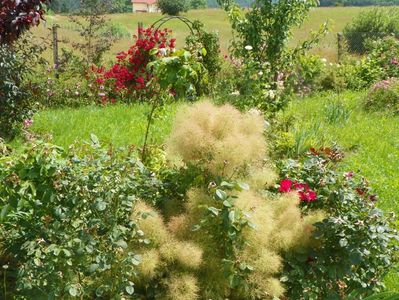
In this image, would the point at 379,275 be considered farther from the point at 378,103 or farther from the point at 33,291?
the point at 378,103

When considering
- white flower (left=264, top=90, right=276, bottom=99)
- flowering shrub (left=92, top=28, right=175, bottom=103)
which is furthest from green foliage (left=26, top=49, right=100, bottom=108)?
white flower (left=264, top=90, right=276, bottom=99)

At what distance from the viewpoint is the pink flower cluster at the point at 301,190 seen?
352 centimetres

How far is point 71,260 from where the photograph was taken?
9.46ft

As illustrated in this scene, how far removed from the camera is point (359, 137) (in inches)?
297

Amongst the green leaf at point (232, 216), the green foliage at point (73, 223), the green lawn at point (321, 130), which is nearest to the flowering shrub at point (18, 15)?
the green lawn at point (321, 130)

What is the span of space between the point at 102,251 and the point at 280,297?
1.09 m

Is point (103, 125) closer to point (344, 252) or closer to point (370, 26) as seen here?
point (344, 252)

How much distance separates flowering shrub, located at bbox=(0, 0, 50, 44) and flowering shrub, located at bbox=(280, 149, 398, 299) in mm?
2923

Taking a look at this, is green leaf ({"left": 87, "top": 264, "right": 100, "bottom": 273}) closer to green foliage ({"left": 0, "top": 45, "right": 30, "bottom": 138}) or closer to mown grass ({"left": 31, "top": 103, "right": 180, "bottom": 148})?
mown grass ({"left": 31, "top": 103, "right": 180, "bottom": 148})

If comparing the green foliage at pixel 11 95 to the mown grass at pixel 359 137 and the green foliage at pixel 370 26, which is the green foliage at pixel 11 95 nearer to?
the mown grass at pixel 359 137

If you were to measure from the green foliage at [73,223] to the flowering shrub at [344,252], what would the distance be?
3.04 ft

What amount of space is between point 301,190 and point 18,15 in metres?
2.90

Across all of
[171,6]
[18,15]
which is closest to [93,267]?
[18,15]

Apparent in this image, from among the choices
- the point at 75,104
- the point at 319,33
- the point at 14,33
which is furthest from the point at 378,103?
the point at 14,33
